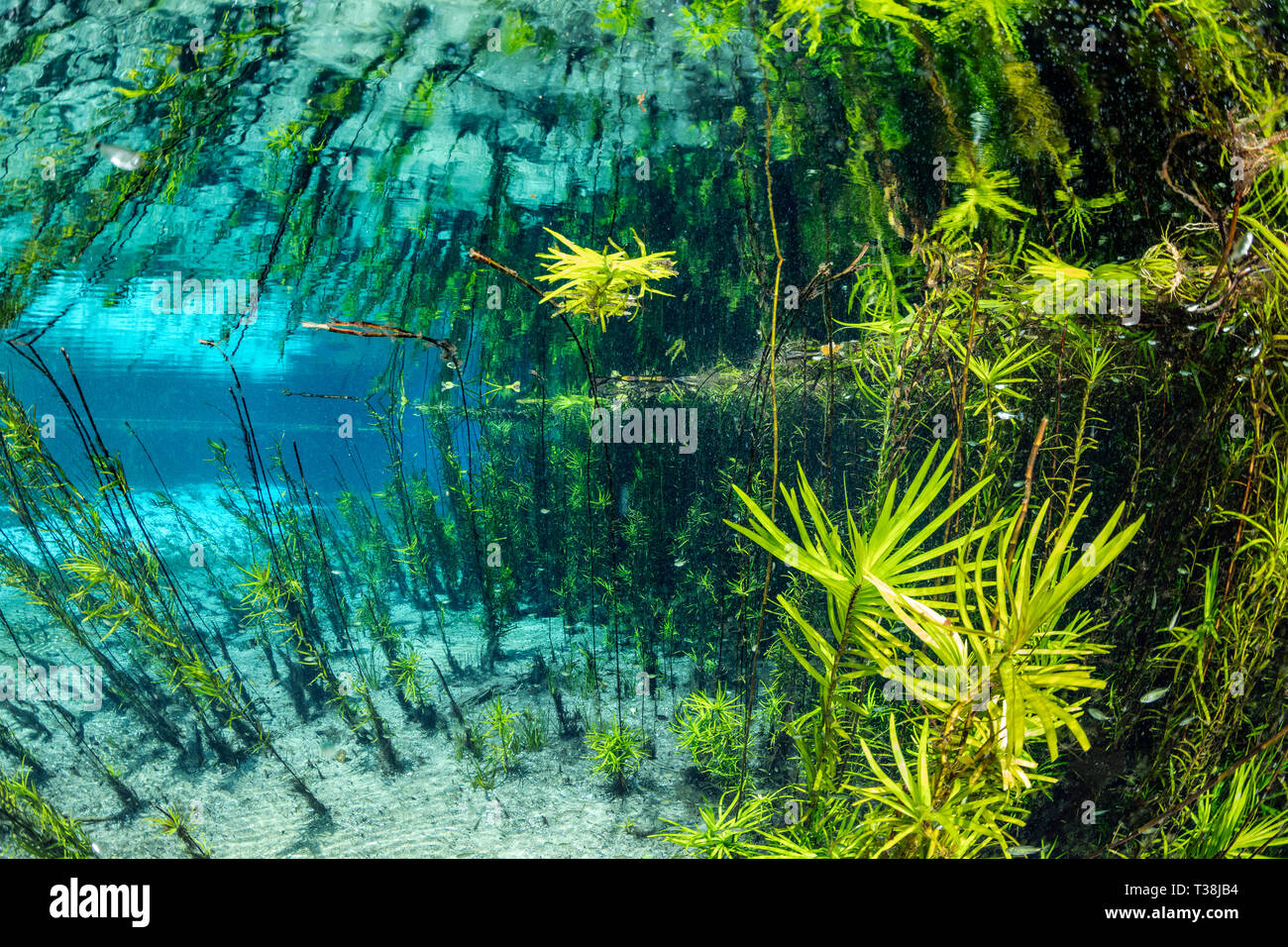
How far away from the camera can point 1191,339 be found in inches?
146

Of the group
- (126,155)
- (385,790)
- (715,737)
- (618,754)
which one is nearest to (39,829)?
(385,790)

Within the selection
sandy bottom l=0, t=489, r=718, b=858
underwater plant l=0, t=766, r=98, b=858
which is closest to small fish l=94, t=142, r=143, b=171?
sandy bottom l=0, t=489, r=718, b=858

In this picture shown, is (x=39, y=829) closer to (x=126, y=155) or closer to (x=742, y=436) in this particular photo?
(x=126, y=155)

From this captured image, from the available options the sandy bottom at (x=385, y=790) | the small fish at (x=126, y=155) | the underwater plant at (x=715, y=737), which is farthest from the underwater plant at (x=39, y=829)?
the small fish at (x=126, y=155)

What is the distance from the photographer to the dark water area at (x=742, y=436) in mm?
3006

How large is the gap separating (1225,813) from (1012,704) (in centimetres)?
250

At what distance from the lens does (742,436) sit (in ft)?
19.7

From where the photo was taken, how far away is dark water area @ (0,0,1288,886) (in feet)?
9.86

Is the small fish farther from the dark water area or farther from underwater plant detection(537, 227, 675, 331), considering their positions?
underwater plant detection(537, 227, 675, 331)

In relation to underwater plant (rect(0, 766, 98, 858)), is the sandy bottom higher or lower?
lower

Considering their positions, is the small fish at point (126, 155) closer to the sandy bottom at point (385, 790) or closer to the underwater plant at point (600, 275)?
the sandy bottom at point (385, 790)
